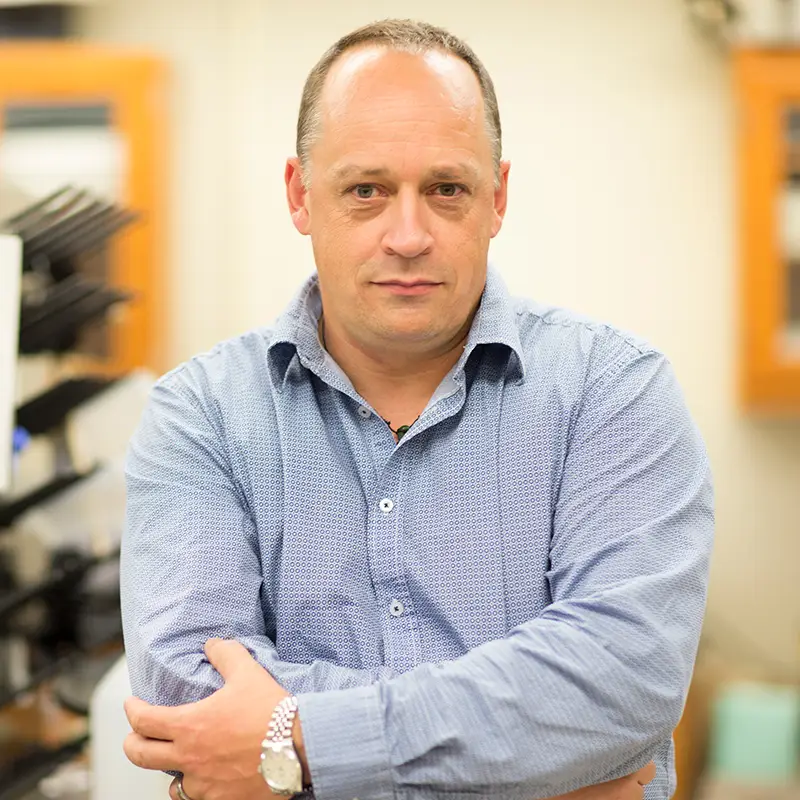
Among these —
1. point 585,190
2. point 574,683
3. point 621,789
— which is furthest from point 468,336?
point 585,190

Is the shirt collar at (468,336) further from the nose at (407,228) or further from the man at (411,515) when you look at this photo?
the nose at (407,228)

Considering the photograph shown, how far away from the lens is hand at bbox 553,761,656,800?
120 cm

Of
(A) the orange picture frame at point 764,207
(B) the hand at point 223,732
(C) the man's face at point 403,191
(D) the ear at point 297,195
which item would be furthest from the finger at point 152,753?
(A) the orange picture frame at point 764,207

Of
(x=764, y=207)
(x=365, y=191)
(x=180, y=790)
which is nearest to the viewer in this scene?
(x=180, y=790)

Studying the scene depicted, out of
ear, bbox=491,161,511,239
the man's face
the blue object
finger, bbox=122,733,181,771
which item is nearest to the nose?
the man's face

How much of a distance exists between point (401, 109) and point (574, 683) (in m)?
0.69

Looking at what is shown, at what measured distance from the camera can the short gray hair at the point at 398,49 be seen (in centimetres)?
137

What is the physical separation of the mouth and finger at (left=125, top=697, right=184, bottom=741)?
54cm

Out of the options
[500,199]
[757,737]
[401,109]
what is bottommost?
[757,737]

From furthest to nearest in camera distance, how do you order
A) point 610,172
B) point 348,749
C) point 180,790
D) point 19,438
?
point 610,172 < point 19,438 < point 180,790 < point 348,749

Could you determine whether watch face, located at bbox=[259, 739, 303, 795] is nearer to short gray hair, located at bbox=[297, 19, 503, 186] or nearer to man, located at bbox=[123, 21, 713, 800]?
man, located at bbox=[123, 21, 713, 800]

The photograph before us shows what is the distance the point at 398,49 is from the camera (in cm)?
136

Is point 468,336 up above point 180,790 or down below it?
above

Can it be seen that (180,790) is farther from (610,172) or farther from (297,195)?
(610,172)
